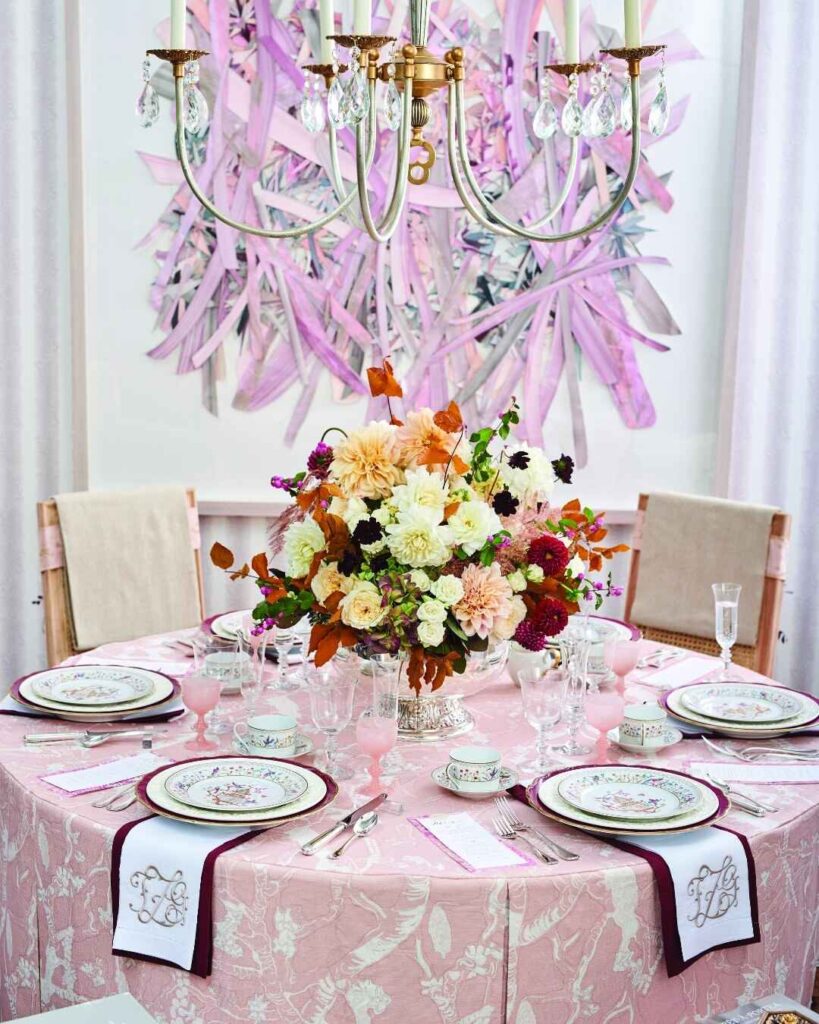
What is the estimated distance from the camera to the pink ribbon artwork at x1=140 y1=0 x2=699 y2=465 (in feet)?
11.8

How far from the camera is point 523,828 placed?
1794 mm

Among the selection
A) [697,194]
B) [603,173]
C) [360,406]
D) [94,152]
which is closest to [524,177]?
[603,173]

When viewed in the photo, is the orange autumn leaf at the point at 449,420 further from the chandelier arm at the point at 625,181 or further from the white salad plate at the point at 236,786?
the white salad plate at the point at 236,786

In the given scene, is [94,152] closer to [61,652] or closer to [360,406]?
[360,406]

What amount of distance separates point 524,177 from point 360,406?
0.82 metres

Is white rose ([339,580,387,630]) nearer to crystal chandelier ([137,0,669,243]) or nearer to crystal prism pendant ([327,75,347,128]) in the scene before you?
crystal chandelier ([137,0,669,243])

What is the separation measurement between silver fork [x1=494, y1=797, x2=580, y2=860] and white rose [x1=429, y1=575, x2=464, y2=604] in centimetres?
31

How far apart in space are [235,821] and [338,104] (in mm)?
1046

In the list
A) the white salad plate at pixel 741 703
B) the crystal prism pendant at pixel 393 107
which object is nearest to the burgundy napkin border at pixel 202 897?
the white salad plate at pixel 741 703

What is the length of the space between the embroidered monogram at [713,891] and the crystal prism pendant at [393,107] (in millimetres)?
Answer: 1213

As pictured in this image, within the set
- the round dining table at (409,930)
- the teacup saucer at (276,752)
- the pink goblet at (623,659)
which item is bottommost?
the round dining table at (409,930)

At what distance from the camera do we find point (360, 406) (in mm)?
3754

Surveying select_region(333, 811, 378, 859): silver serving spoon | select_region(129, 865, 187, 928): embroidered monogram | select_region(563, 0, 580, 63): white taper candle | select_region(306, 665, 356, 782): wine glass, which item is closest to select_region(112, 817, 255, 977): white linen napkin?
select_region(129, 865, 187, 928): embroidered monogram

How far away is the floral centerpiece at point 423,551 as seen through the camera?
1.98 m
